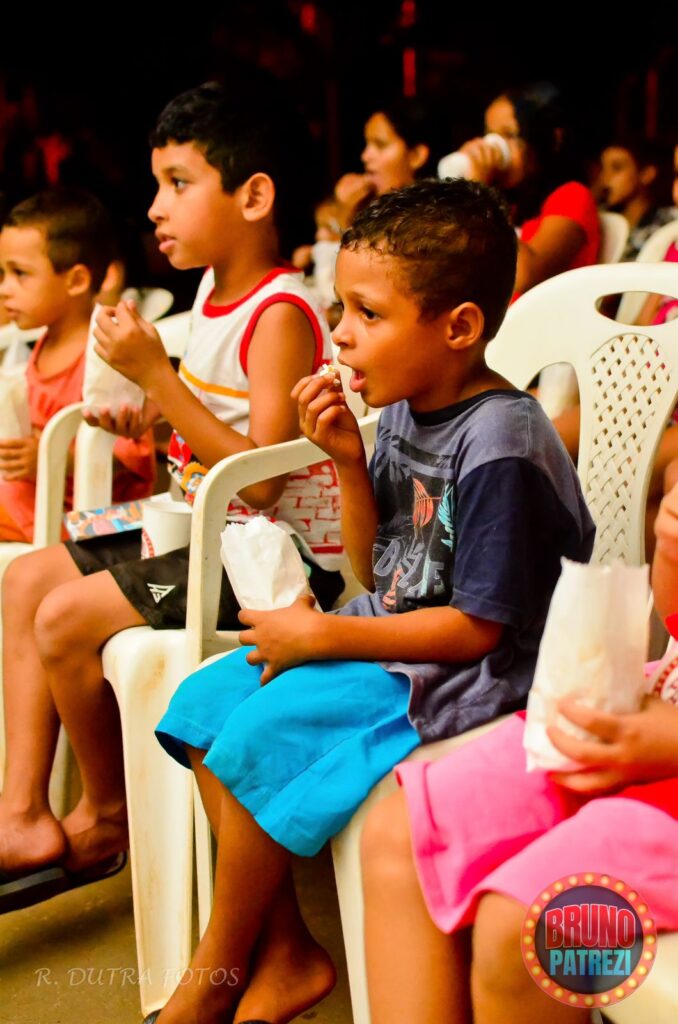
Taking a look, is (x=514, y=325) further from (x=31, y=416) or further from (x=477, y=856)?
(x=31, y=416)

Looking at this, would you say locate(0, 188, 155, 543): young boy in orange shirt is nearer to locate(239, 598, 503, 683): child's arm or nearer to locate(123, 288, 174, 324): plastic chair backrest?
locate(123, 288, 174, 324): plastic chair backrest

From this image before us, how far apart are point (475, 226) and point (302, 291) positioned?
0.50 m

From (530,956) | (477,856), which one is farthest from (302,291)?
(530,956)

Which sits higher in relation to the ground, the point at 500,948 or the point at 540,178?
the point at 540,178

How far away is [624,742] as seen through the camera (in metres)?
0.92

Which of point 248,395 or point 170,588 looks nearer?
point 170,588

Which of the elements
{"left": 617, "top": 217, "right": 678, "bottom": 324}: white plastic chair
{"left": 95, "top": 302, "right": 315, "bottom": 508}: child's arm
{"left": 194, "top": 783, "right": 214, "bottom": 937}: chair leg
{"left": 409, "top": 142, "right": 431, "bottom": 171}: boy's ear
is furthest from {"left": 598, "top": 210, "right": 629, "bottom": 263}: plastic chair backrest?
{"left": 194, "top": 783, "right": 214, "bottom": 937}: chair leg

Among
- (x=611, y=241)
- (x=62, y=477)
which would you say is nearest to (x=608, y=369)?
(x=62, y=477)

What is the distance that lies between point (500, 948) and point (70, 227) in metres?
1.87

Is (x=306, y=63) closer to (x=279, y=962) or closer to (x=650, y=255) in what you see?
(x=650, y=255)

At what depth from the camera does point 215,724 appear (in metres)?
1.27

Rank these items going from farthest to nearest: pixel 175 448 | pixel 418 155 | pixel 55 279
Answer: pixel 418 155, pixel 55 279, pixel 175 448

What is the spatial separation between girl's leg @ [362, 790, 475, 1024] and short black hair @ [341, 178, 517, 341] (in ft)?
1.88

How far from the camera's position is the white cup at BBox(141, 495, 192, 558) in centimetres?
167
